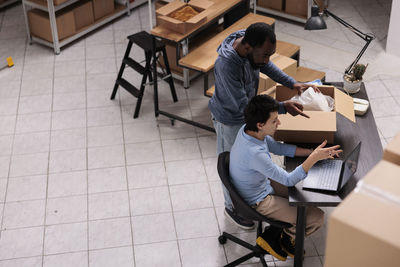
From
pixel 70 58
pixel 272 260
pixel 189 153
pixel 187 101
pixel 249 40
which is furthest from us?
pixel 70 58

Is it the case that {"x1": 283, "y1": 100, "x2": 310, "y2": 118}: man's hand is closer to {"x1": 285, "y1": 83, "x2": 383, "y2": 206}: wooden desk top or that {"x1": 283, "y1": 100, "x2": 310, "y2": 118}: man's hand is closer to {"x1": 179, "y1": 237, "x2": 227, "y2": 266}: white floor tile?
{"x1": 285, "y1": 83, "x2": 383, "y2": 206}: wooden desk top

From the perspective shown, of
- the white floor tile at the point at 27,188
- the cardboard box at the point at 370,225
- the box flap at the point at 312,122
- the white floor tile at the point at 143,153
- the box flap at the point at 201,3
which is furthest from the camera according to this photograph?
the box flap at the point at 201,3

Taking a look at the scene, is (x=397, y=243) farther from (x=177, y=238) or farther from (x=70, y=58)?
(x=70, y=58)

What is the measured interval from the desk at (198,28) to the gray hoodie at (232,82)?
1341mm

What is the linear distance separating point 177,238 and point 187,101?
1983 millimetres

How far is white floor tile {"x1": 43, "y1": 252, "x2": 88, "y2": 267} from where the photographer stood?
408cm

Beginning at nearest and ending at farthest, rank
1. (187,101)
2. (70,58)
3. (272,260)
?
(272,260)
(187,101)
(70,58)

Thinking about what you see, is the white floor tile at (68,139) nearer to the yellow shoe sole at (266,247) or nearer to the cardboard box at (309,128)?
the yellow shoe sole at (266,247)

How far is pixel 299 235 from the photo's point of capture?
3.51 meters

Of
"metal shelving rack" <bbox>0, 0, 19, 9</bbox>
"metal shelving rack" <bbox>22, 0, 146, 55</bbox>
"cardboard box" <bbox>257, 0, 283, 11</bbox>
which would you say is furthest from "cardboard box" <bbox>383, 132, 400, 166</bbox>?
"metal shelving rack" <bbox>0, 0, 19, 9</bbox>

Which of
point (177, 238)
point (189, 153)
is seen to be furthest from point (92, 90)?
point (177, 238)

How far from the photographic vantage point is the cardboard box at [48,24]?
21.9 feet

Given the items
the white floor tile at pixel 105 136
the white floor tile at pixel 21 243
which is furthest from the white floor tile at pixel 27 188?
the white floor tile at pixel 105 136

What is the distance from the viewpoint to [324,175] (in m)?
3.28
